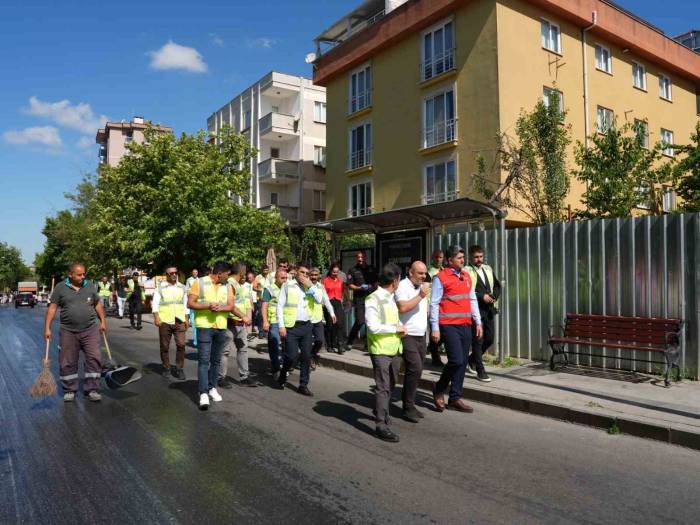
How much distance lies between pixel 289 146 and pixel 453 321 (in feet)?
112

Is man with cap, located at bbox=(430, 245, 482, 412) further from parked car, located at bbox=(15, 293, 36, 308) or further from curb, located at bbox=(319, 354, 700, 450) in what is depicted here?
parked car, located at bbox=(15, 293, 36, 308)

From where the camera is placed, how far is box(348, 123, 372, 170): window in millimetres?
27609

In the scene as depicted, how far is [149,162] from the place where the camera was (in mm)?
26297

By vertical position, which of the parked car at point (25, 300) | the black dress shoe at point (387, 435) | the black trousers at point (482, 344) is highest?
the black trousers at point (482, 344)

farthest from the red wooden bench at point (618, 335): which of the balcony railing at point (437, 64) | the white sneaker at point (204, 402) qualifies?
the balcony railing at point (437, 64)

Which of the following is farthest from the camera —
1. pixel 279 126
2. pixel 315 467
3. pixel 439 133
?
pixel 279 126

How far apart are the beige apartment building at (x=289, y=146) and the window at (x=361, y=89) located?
9.92 metres

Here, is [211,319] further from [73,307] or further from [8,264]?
[8,264]

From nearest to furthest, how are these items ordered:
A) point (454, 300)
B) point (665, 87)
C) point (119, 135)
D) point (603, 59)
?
point (454, 300) → point (603, 59) → point (665, 87) → point (119, 135)

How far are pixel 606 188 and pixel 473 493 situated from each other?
50.2 feet

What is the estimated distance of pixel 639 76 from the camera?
26.7 meters

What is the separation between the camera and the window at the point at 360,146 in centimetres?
2761

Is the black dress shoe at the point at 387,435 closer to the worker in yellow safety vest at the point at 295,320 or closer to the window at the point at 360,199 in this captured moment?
the worker in yellow safety vest at the point at 295,320

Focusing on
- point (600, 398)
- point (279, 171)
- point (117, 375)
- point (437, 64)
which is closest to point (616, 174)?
point (437, 64)
